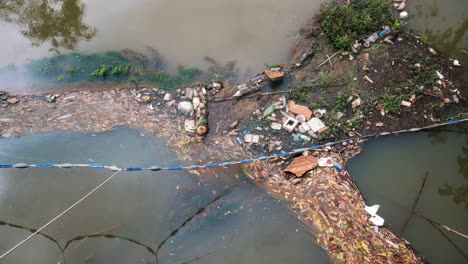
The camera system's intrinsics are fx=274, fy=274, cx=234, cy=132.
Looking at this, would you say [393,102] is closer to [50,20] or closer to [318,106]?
[318,106]

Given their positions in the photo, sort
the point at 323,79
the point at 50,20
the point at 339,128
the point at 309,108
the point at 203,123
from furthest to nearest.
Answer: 1. the point at 50,20
2. the point at 323,79
3. the point at 309,108
4. the point at 203,123
5. the point at 339,128

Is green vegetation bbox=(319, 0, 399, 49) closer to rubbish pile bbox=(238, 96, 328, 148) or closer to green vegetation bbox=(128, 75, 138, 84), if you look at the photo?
rubbish pile bbox=(238, 96, 328, 148)

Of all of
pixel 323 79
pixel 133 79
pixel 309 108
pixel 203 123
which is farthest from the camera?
pixel 133 79

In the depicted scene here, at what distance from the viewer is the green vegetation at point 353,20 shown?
19.2 ft

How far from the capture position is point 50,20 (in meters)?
6.65

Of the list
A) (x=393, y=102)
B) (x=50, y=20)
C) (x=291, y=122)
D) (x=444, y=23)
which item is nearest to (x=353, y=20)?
(x=393, y=102)

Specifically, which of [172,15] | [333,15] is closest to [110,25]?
[172,15]

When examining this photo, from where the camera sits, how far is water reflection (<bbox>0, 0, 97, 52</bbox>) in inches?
254

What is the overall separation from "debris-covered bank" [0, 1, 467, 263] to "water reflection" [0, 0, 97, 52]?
5.28ft

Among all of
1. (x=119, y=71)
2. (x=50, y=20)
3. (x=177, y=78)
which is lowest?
(x=177, y=78)

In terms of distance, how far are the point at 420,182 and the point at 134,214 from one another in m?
4.85

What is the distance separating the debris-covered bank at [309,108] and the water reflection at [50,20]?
1610mm

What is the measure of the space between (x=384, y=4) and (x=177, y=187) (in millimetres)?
5979

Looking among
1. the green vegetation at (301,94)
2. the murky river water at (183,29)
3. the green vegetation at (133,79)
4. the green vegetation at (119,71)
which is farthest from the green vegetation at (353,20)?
the green vegetation at (119,71)
